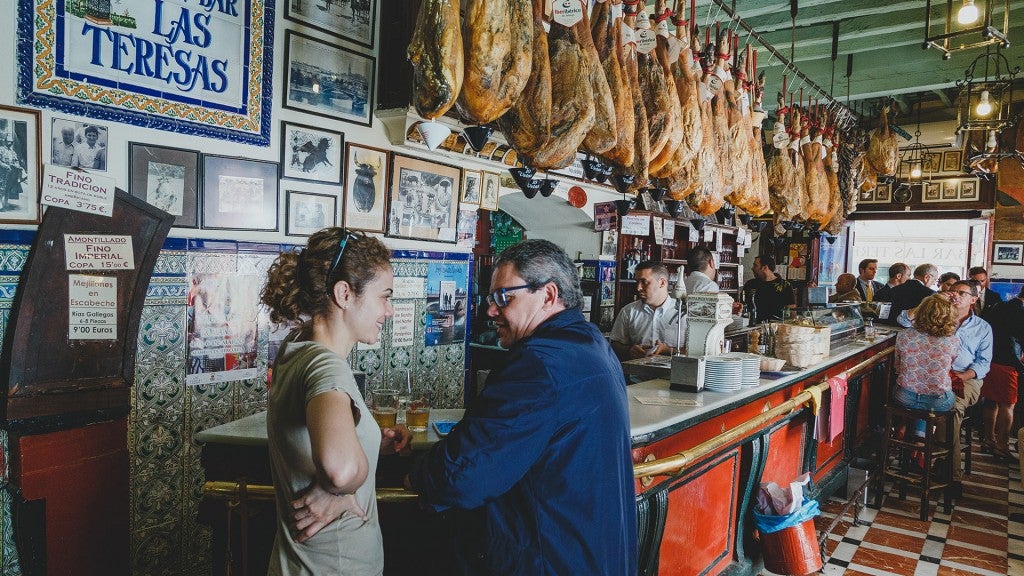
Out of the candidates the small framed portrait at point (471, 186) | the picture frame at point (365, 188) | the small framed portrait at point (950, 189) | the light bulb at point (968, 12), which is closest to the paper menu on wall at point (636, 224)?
the small framed portrait at point (471, 186)

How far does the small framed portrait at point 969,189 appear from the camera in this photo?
30.7 ft

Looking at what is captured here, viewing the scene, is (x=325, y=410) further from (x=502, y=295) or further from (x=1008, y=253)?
(x=1008, y=253)

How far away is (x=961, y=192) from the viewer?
374 inches

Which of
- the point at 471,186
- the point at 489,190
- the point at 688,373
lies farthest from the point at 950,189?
the point at 688,373

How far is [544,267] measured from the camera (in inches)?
65.9

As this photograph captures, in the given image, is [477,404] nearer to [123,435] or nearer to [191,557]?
[123,435]

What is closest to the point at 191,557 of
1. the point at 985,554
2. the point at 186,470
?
the point at 186,470

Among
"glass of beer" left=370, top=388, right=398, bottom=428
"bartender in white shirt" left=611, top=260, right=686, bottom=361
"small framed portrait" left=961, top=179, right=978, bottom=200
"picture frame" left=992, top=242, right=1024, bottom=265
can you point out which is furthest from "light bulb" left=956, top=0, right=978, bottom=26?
"small framed portrait" left=961, top=179, right=978, bottom=200

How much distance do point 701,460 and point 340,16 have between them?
3.16m

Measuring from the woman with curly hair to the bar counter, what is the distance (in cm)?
40

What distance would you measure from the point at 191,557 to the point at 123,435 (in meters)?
0.77

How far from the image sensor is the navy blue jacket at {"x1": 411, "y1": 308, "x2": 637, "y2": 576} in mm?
1424

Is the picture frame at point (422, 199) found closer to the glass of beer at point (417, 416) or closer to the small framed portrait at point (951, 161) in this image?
the glass of beer at point (417, 416)

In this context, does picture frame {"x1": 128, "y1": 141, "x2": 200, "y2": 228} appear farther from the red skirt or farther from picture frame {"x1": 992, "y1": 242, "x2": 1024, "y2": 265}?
picture frame {"x1": 992, "y1": 242, "x2": 1024, "y2": 265}
